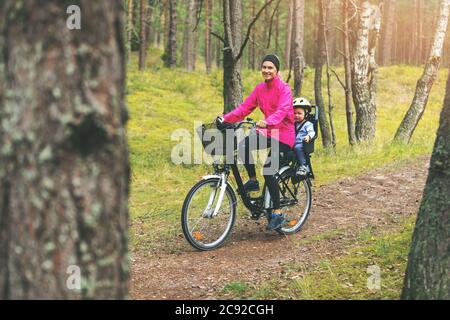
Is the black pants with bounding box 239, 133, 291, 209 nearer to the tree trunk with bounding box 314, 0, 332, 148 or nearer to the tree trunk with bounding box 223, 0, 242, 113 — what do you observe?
the tree trunk with bounding box 223, 0, 242, 113

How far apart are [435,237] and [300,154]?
151 inches

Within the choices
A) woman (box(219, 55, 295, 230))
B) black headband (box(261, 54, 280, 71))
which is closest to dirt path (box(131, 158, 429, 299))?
woman (box(219, 55, 295, 230))

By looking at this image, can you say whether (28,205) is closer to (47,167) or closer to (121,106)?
(47,167)

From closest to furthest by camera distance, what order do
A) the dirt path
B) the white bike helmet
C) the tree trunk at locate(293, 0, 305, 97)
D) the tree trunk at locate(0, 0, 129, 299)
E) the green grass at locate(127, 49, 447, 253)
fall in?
1. the tree trunk at locate(0, 0, 129, 299)
2. the dirt path
3. the white bike helmet
4. the green grass at locate(127, 49, 447, 253)
5. the tree trunk at locate(293, 0, 305, 97)

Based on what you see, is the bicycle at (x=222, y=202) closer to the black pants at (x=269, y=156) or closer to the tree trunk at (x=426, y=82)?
the black pants at (x=269, y=156)

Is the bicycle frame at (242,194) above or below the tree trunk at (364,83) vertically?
below

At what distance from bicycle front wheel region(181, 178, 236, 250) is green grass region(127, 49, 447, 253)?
52 cm

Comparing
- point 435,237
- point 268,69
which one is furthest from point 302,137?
point 435,237

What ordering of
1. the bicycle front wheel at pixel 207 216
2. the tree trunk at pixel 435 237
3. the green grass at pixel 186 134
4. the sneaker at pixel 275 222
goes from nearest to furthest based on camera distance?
the tree trunk at pixel 435 237, the bicycle front wheel at pixel 207 216, the sneaker at pixel 275 222, the green grass at pixel 186 134

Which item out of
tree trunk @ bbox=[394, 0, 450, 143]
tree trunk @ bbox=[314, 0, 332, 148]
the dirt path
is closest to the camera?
the dirt path

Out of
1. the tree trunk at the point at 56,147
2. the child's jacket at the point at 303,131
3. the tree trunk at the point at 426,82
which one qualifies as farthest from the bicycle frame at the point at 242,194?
the tree trunk at the point at 426,82

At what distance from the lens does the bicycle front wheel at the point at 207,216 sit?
676 centimetres

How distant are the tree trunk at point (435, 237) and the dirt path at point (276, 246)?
198cm

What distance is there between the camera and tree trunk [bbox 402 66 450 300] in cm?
398
